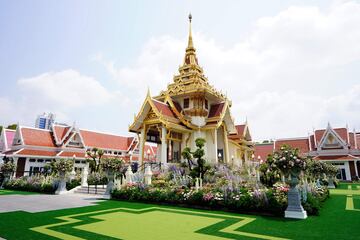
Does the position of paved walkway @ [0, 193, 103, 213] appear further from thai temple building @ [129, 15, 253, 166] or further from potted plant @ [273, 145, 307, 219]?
potted plant @ [273, 145, 307, 219]

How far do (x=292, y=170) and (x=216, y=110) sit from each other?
502 inches

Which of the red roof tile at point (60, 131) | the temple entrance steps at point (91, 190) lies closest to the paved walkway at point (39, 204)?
the temple entrance steps at point (91, 190)

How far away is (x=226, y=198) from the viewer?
7.89 m

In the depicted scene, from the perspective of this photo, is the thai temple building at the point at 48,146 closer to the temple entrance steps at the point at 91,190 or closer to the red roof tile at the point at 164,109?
the red roof tile at the point at 164,109

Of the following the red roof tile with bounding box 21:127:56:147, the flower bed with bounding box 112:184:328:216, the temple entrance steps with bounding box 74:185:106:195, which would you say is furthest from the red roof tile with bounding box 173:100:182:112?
the red roof tile with bounding box 21:127:56:147

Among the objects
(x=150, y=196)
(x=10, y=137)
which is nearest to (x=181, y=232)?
(x=150, y=196)

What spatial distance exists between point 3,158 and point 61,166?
499 inches

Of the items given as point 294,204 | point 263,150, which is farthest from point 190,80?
point 263,150

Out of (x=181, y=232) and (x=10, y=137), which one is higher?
(x=10, y=137)

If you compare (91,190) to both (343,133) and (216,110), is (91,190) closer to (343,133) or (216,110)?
(216,110)

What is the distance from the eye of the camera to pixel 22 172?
2156 centimetres

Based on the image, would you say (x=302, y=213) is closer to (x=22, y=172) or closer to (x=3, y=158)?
(x=22, y=172)

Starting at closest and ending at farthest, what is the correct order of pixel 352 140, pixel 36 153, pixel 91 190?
pixel 91 190 → pixel 36 153 → pixel 352 140

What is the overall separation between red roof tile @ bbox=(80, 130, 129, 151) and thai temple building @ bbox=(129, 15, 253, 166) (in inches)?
448
